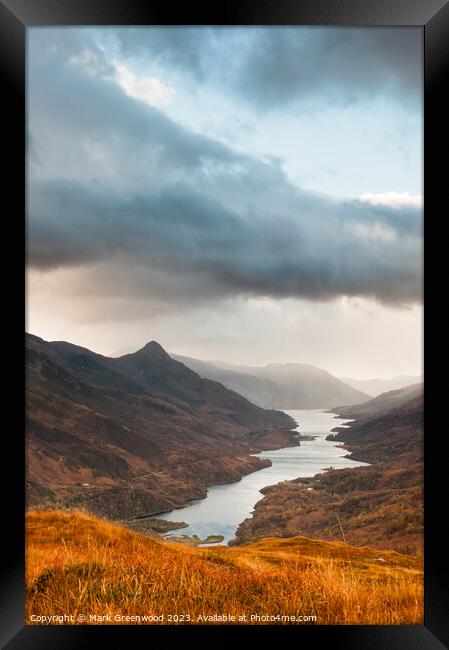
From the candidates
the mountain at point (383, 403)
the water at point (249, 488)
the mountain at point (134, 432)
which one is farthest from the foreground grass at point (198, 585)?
the mountain at point (383, 403)

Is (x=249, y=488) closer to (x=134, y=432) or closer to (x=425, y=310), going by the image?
(x=134, y=432)

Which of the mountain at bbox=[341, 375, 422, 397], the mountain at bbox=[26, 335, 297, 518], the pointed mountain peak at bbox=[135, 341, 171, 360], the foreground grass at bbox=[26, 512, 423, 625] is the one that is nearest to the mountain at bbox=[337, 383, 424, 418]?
the mountain at bbox=[341, 375, 422, 397]

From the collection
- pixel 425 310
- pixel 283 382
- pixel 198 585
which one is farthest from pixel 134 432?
pixel 425 310

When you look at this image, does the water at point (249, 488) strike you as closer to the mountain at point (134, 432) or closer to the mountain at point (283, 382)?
the mountain at point (134, 432)

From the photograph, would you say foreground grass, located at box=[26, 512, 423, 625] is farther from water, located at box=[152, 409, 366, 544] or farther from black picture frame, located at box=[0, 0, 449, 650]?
water, located at box=[152, 409, 366, 544]

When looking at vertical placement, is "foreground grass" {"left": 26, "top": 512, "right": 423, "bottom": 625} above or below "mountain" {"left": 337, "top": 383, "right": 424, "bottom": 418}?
below

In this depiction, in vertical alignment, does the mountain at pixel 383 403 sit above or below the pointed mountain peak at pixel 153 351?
below
